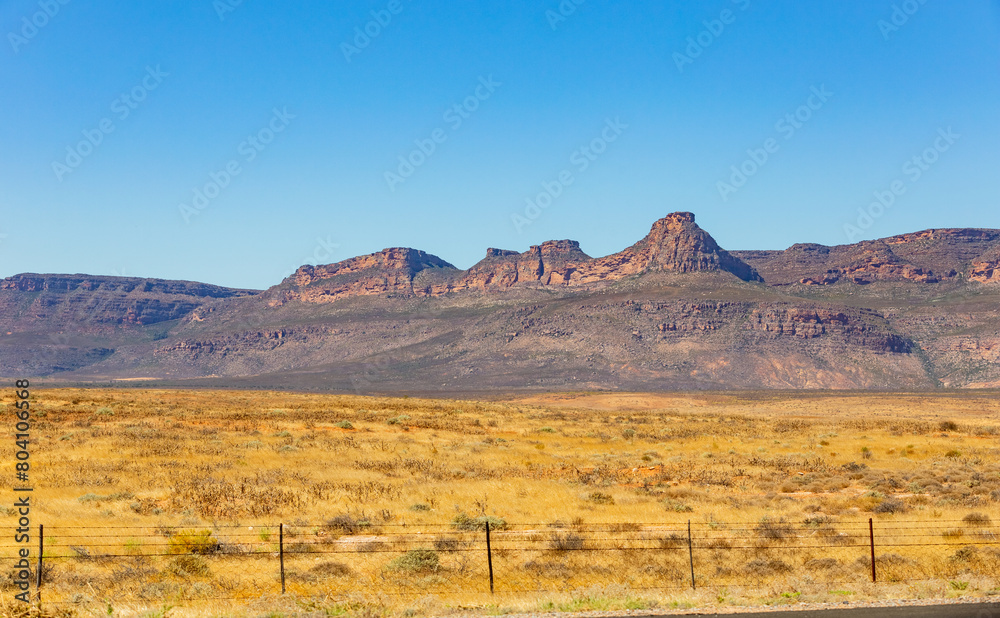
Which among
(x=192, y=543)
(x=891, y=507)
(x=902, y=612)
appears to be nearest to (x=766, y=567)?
(x=902, y=612)

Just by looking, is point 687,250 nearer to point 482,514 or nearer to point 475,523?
point 482,514

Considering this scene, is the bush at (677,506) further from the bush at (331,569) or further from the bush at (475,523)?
the bush at (331,569)

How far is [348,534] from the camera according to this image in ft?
57.0

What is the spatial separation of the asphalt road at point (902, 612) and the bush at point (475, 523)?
6970 mm

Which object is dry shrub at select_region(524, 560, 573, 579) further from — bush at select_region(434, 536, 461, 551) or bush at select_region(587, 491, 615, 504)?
bush at select_region(587, 491, 615, 504)

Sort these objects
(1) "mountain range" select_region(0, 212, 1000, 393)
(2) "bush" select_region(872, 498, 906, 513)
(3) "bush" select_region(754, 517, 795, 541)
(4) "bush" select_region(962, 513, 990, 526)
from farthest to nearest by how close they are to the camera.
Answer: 1. (1) "mountain range" select_region(0, 212, 1000, 393)
2. (2) "bush" select_region(872, 498, 906, 513)
3. (4) "bush" select_region(962, 513, 990, 526)
4. (3) "bush" select_region(754, 517, 795, 541)

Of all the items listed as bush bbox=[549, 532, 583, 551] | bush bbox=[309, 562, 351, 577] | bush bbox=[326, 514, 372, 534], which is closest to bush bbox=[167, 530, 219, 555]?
bush bbox=[309, 562, 351, 577]

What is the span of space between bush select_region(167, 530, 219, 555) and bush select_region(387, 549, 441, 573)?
3.55 metres

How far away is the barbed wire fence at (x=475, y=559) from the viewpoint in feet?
43.7

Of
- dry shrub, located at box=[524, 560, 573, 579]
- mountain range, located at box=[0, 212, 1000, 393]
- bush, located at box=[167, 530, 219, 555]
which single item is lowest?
dry shrub, located at box=[524, 560, 573, 579]

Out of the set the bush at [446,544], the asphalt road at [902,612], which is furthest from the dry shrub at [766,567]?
the bush at [446,544]

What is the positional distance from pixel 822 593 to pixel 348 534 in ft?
32.1

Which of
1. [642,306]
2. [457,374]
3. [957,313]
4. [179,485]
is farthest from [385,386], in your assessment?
[179,485]

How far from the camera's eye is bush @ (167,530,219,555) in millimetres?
14898
